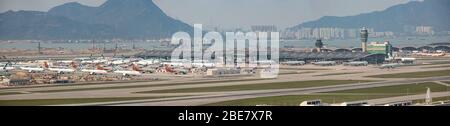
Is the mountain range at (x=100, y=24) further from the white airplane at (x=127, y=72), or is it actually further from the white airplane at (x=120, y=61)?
the white airplane at (x=120, y=61)

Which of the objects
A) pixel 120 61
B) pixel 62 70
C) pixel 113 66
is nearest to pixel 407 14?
pixel 120 61

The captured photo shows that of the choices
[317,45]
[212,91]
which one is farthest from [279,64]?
[212,91]

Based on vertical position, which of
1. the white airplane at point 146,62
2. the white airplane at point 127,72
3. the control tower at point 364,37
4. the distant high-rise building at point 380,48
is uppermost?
the control tower at point 364,37

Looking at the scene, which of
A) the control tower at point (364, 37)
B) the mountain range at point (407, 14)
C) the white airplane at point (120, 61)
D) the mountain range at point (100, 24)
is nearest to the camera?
the mountain range at point (407, 14)

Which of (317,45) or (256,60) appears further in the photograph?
(317,45)

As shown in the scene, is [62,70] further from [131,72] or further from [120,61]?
[120,61]

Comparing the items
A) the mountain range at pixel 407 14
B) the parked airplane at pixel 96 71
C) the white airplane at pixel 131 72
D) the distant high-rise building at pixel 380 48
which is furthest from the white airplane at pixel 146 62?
the distant high-rise building at pixel 380 48

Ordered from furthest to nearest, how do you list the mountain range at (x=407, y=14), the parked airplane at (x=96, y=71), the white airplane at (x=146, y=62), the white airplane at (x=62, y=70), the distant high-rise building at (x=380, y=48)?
1. the distant high-rise building at (x=380, y=48)
2. the white airplane at (x=146, y=62)
3. the parked airplane at (x=96, y=71)
4. the white airplane at (x=62, y=70)
5. the mountain range at (x=407, y=14)

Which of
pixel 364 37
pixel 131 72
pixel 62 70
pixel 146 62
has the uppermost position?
pixel 364 37

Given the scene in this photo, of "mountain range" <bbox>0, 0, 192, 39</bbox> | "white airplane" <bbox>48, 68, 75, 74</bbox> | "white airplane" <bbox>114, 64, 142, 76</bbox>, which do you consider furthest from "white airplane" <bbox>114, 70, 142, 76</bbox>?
"mountain range" <bbox>0, 0, 192, 39</bbox>
